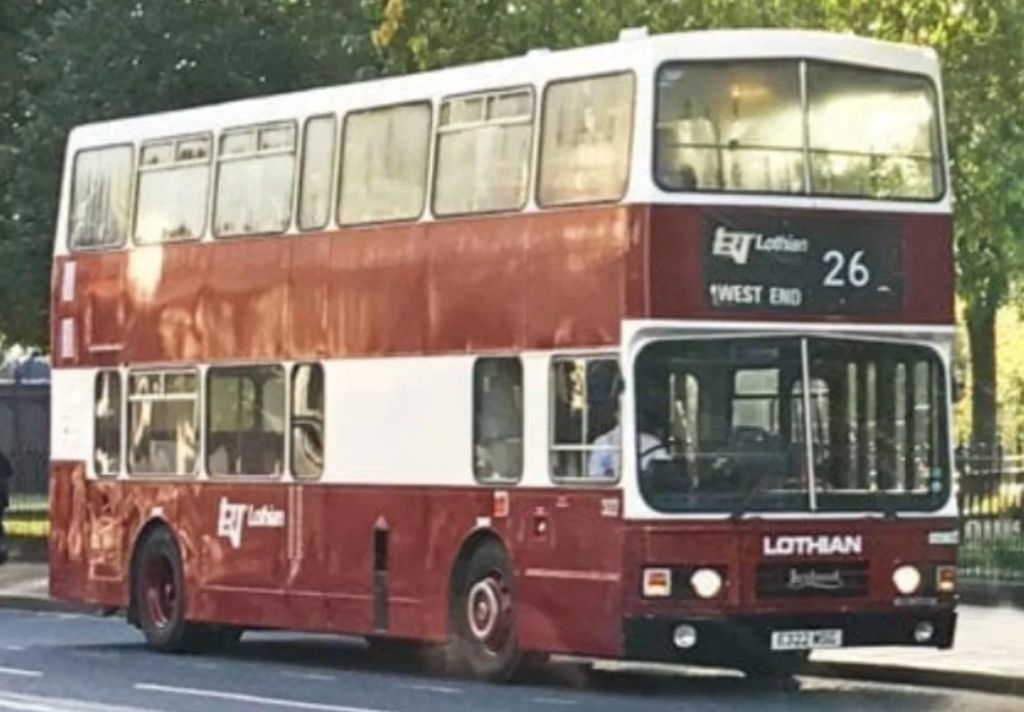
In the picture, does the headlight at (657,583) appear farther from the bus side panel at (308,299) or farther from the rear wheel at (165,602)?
the rear wheel at (165,602)

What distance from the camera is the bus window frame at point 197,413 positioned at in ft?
89.7

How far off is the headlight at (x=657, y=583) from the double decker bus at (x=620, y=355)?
20 millimetres

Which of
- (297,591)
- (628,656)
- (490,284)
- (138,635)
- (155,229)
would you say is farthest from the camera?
(138,635)

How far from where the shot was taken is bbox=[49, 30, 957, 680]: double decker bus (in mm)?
22031

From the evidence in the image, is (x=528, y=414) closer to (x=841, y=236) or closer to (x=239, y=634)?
(x=841, y=236)

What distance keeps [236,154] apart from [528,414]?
4.93 m

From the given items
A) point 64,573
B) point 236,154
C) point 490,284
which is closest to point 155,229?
point 236,154

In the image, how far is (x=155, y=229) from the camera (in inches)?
1109

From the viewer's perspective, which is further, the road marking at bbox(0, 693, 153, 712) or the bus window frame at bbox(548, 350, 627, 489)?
the bus window frame at bbox(548, 350, 627, 489)

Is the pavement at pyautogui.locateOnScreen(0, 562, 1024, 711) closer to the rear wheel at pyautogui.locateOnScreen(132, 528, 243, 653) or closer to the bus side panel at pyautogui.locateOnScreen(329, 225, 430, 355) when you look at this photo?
the rear wheel at pyautogui.locateOnScreen(132, 528, 243, 653)

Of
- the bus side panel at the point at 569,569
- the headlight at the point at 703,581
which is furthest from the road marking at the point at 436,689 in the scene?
the headlight at the point at 703,581

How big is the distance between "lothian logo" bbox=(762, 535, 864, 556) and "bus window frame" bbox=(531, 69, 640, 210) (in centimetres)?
241

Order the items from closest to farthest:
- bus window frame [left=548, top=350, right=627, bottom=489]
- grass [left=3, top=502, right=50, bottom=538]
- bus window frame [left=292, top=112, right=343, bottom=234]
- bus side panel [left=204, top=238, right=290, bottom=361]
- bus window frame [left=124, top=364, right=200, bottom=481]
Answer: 1. bus window frame [left=548, top=350, right=627, bottom=489]
2. bus window frame [left=292, top=112, right=343, bottom=234]
3. bus side panel [left=204, top=238, right=290, bottom=361]
4. bus window frame [left=124, top=364, right=200, bottom=481]
5. grass [left=3, top=502, right=50, bottom=538]

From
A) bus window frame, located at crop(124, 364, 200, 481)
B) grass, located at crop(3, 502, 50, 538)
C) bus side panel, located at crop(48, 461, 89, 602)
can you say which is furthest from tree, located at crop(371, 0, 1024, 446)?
grass, located at crop(3, 502, 50, 538)
